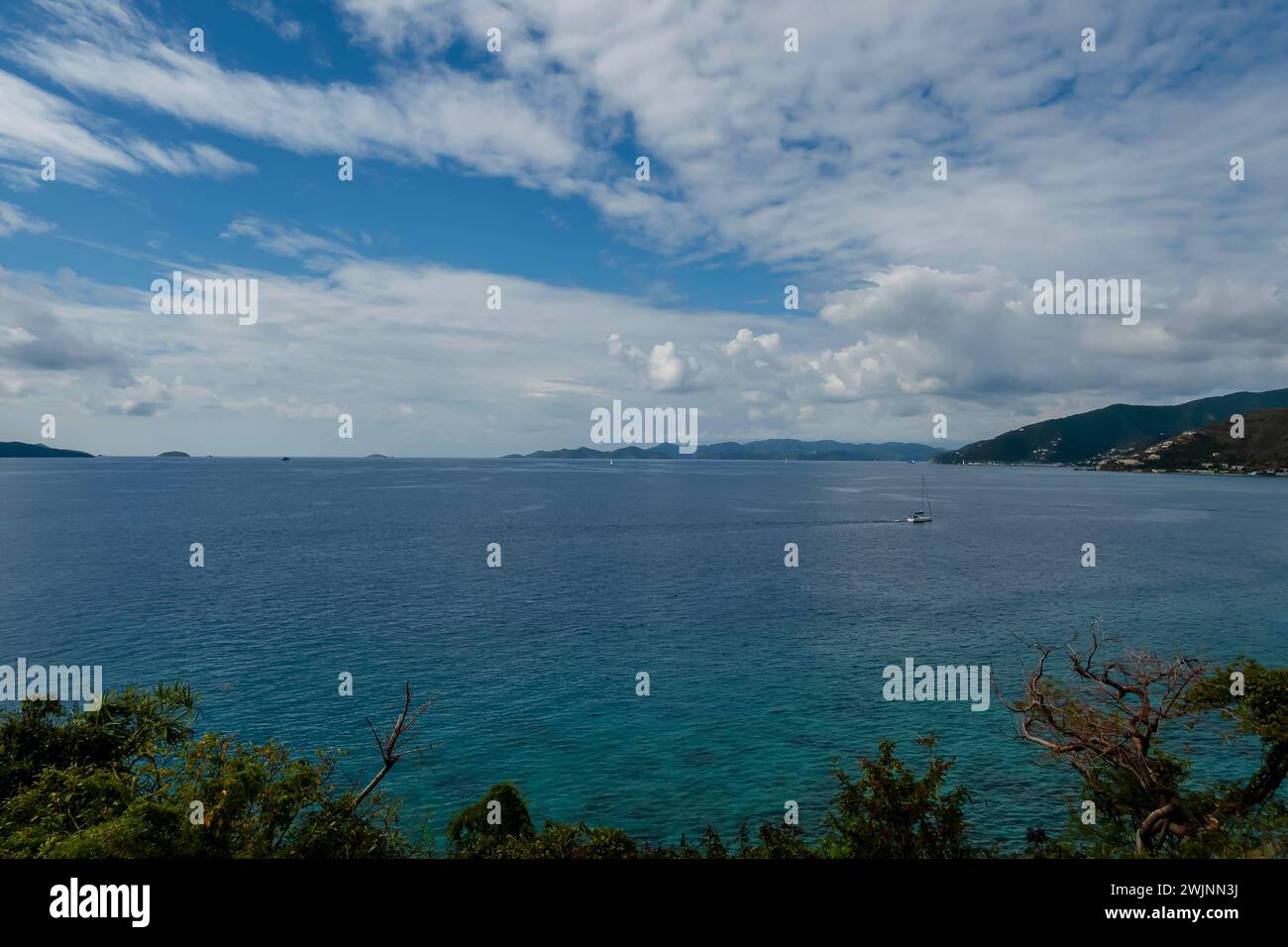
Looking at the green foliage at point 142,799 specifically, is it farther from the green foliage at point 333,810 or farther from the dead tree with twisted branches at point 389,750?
the dead tree with twisted branches at point 389,750

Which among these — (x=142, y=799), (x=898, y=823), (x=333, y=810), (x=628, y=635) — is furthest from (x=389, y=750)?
(x=628, y=635)

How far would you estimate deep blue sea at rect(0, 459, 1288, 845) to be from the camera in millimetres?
40312

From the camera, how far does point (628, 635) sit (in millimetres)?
65938

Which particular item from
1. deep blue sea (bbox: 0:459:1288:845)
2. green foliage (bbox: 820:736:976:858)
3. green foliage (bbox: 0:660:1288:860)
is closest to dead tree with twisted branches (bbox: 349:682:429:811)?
green foliage (bbox: 0:660:1288:860)

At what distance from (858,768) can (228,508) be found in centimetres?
18162

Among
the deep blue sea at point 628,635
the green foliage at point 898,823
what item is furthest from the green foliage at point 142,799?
the green foliage at point 898,823

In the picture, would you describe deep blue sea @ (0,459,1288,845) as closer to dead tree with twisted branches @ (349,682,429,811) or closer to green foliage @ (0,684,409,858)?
dead tree with twisted branches @ (349,682,429,811)

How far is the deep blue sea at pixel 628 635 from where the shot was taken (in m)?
40.3

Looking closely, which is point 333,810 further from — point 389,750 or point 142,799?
point 142,799

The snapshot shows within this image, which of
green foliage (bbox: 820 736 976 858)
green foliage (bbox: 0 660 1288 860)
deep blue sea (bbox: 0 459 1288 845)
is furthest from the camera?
deep blue sea (bbox: 0 459 1288 845)

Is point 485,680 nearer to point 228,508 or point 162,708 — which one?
point 162,708

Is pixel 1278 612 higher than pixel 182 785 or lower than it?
lower
